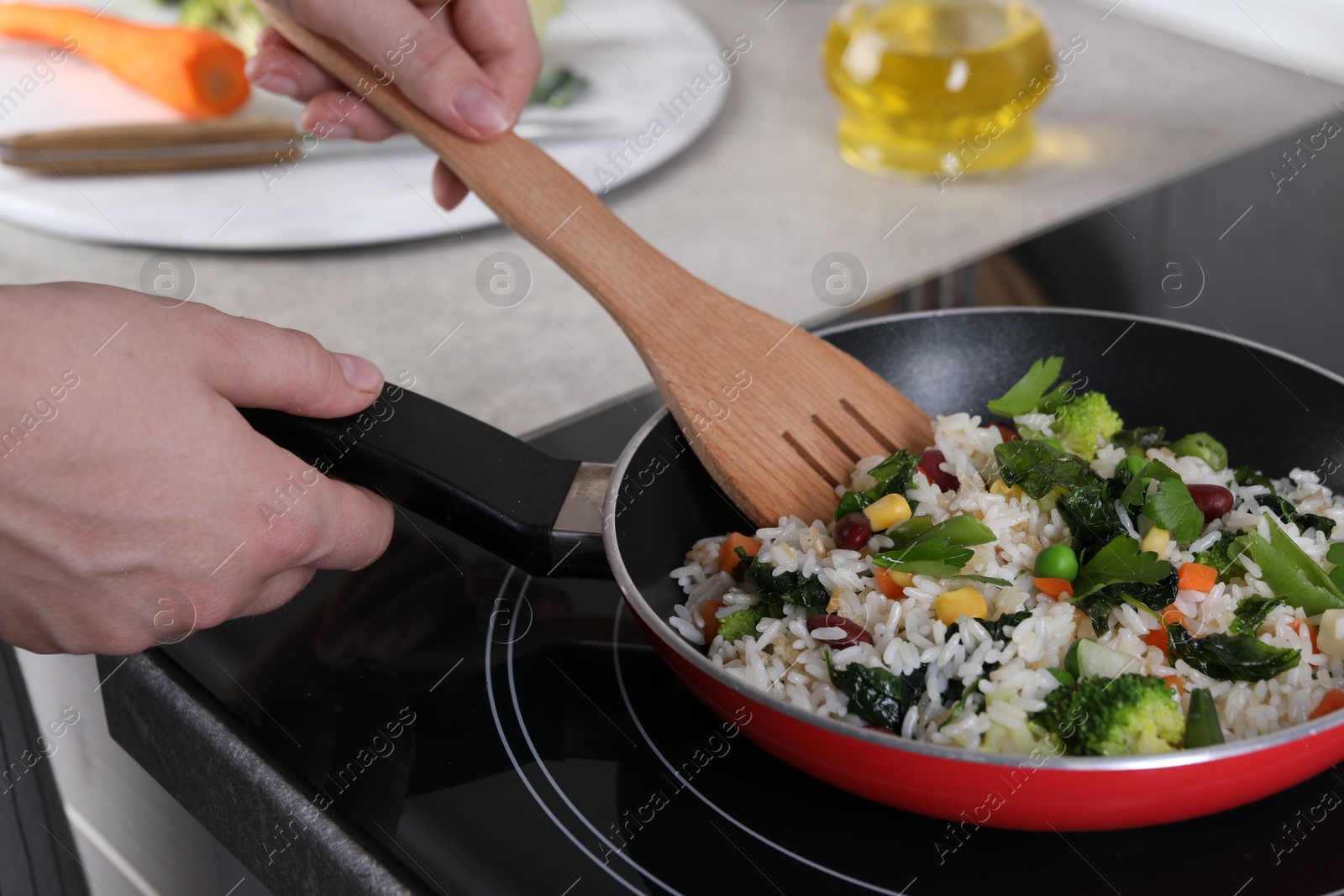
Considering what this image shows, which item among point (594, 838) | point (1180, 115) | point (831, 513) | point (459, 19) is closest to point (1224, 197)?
point (1180, 115)

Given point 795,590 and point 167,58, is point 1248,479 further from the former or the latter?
point 167,58

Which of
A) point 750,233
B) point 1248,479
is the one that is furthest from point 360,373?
point 750,233

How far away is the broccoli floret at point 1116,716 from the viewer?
0.76 metres

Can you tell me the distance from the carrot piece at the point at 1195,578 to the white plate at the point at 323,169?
3.72ft

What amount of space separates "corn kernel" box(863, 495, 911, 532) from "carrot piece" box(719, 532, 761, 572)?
0.32 feet

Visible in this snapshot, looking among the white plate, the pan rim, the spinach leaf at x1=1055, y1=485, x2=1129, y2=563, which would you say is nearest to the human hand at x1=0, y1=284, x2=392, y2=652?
Result: the pan rim

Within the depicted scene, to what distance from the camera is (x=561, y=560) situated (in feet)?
3.15

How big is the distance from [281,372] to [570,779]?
1.24 ft

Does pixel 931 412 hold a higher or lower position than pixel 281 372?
lower

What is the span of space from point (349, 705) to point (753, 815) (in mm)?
349

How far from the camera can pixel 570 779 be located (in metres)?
0.89

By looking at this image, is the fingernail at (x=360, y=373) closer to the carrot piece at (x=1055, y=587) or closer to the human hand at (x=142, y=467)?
the human hand at (x=142, y=467)

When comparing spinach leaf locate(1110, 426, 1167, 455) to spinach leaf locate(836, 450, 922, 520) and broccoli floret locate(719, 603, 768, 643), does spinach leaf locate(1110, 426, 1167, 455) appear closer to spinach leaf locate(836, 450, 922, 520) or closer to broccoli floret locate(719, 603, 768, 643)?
spinach leaf locate(836, 450, 922, 520)

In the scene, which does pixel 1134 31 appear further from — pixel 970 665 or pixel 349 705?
pixel 349 705
